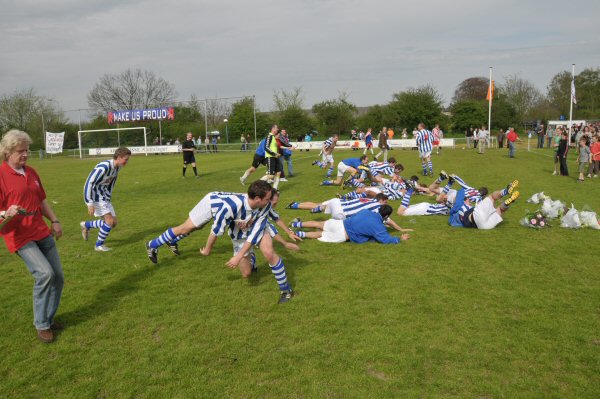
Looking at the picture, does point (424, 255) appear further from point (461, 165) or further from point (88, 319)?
point (461, 165)

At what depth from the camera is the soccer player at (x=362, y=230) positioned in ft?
25.6

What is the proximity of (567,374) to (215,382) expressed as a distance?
3081 mm

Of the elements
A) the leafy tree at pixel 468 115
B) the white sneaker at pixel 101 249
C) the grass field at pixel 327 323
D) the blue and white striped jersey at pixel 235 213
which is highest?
the leafy tree at pixel 468 115

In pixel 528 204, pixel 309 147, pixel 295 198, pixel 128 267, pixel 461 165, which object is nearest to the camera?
pixel 128 267

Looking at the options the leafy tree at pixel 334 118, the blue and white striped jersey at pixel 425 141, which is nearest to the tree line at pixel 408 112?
the leafy tree at pixel 334 118

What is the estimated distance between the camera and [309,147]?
130 feet

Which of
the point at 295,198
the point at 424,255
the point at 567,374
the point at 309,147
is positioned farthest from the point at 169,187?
the point at 309,147

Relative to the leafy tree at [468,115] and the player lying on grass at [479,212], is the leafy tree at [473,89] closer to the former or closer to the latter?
the leafy tree at [468,115]

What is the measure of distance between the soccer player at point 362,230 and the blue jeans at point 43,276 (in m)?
4.50

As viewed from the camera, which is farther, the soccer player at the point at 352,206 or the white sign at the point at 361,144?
the white sign at the point at 361,144

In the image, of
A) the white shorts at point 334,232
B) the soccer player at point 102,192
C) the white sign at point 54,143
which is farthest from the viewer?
the white sign at point 54,143

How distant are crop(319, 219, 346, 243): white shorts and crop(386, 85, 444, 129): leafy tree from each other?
1846 inches

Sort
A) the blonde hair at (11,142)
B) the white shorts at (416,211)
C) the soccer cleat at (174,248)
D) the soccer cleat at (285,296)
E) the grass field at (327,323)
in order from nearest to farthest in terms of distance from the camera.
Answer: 1. the grass field at (327,323)
2. the blonde hair at (11,142)
3. the soccer cleat at (285,296)
4. the soccer cleat at (174,248)
5. the white shorts at (416,211)

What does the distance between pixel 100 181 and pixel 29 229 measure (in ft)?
11.2
